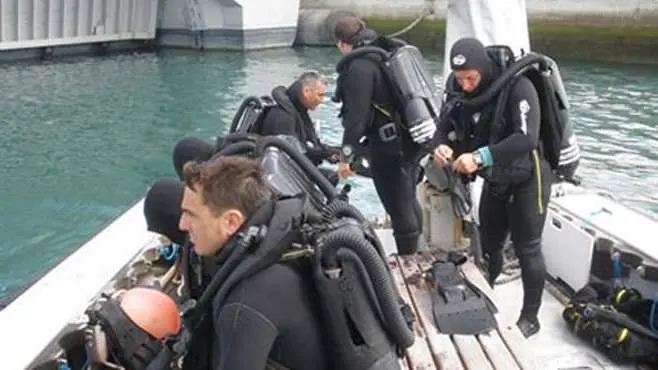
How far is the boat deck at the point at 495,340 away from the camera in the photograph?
2.24m

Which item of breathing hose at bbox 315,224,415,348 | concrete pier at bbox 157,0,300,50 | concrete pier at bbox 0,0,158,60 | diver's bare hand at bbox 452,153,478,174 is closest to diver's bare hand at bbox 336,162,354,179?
diver's bare hand at bbox 452,153,478,174

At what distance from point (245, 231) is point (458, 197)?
7.22ft

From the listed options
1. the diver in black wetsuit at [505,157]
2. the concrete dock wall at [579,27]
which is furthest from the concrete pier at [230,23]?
the diver in black wetsuit at [505,157]

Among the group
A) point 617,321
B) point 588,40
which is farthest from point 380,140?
point 588,40

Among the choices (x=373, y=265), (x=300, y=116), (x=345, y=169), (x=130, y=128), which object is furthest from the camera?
(x=130, y=128)

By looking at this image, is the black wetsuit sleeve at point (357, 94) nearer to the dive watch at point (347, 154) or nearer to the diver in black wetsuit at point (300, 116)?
the dive watch at point (347, 154)

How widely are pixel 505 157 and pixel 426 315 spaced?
0.61m

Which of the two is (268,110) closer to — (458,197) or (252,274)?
(458,197)

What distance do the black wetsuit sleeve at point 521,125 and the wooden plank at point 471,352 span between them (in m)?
0.64

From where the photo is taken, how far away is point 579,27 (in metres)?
18.0

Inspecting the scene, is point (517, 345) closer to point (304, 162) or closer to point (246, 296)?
point (304, 162)

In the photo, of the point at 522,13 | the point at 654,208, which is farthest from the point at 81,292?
the point at 654,208

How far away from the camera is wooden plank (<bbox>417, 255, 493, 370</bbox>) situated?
7.22 feet

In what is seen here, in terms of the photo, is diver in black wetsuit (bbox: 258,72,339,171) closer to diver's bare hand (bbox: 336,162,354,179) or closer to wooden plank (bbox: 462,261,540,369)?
diver's bare hand (bbox: 336,162,354,179)
